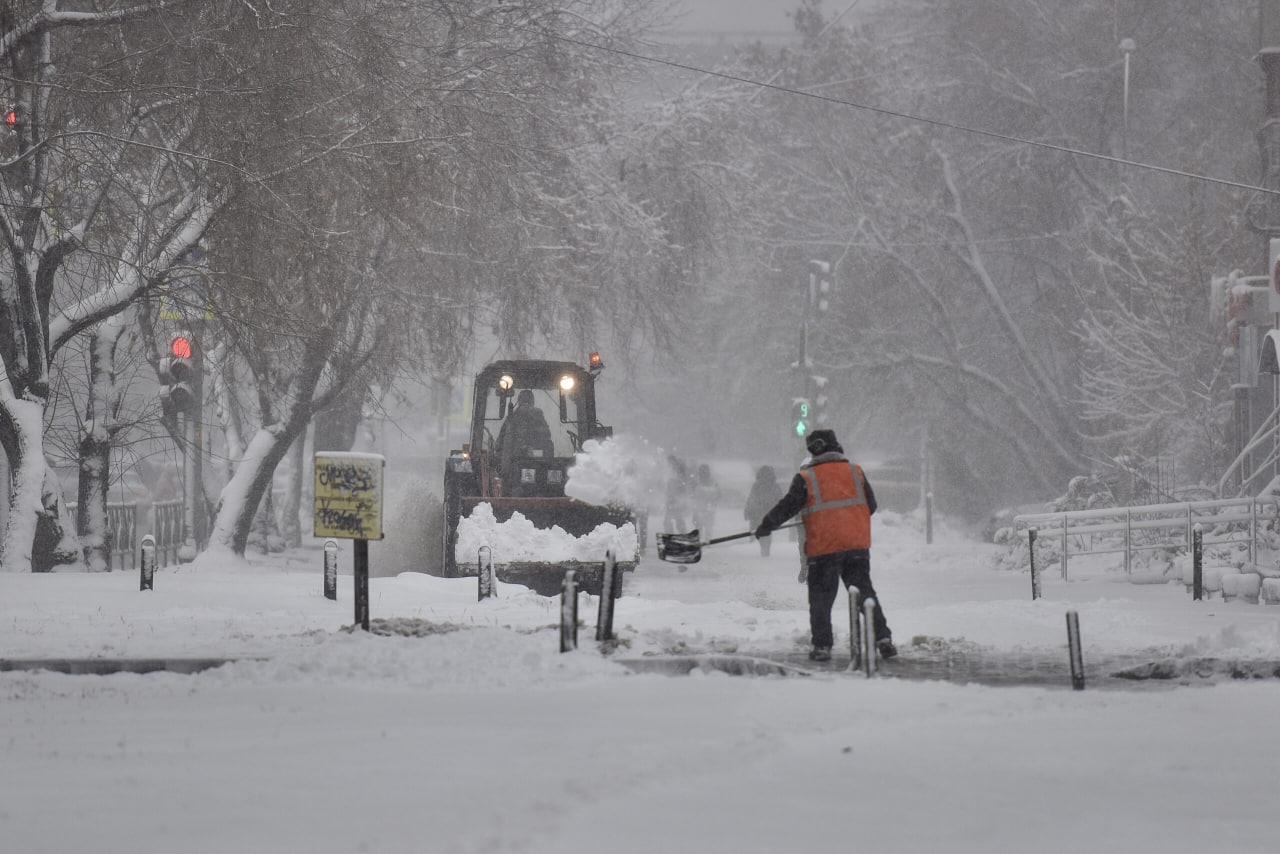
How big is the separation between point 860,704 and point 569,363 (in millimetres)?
12114

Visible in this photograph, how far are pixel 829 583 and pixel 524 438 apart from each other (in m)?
9.36

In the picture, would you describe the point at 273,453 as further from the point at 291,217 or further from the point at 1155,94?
the point at 1155,94

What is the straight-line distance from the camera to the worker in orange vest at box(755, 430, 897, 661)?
11.6 metres

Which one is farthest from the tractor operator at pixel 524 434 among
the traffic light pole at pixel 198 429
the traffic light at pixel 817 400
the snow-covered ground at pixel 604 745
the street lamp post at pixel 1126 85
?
the street lamp post at pixel 1126 85

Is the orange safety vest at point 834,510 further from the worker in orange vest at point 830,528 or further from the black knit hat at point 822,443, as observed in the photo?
the black knit hat at point 822,443

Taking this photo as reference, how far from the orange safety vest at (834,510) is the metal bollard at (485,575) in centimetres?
463

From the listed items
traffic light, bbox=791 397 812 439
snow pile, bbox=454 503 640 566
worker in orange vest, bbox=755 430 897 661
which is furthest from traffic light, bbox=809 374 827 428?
worker in orange vest, bbox=755 430 897 661

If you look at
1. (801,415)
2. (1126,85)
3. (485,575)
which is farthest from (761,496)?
(485,575)

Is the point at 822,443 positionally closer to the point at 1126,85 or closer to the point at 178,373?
the point at 178,373

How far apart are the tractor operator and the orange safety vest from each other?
895cm

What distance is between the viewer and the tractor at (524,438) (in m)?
19.7

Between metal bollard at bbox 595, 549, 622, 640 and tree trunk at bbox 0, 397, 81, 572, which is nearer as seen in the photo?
metal bollard at bbox 595, 549, 622, 640

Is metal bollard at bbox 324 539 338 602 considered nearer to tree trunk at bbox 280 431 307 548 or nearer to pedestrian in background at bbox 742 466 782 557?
pedestrian in background at bbox 742 466 782 557

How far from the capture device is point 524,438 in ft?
67.5
